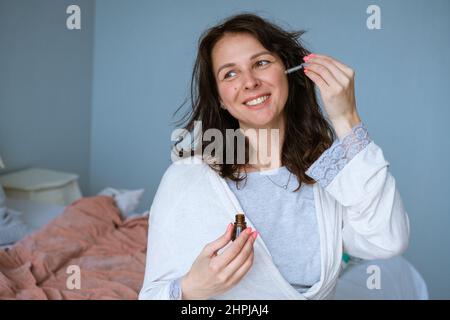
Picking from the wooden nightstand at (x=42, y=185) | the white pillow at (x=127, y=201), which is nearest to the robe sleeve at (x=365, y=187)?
the white pillow at (x=127, y=201)

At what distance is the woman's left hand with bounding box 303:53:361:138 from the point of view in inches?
26.3

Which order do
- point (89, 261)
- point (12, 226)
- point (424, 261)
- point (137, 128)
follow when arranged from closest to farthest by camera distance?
point (89, 261), point (12, 226), point (424, 261), point (137, 128)

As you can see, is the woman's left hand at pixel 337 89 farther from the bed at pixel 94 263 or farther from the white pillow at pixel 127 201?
the white pillow at pixel 127 201

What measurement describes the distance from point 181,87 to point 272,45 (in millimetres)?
1099

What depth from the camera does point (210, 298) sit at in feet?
2.48

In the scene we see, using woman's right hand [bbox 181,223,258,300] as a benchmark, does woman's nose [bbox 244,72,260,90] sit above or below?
above

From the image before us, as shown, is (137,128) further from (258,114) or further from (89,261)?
(258,114)

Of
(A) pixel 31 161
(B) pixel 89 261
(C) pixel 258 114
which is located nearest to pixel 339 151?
(C) pixel 258 114

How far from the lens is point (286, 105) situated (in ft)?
3.03

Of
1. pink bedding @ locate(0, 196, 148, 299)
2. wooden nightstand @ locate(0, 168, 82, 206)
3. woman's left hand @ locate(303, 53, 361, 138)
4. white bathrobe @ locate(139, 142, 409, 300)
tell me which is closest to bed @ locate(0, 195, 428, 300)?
pink bedding @ locate(0, 196, 148, 299)

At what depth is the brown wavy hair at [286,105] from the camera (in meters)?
0.85

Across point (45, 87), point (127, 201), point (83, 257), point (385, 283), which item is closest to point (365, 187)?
point (385, 283)

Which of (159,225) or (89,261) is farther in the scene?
(89,261)

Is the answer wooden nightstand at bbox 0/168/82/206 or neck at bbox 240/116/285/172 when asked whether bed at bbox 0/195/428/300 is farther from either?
neck at bbox 240/116/285/172
